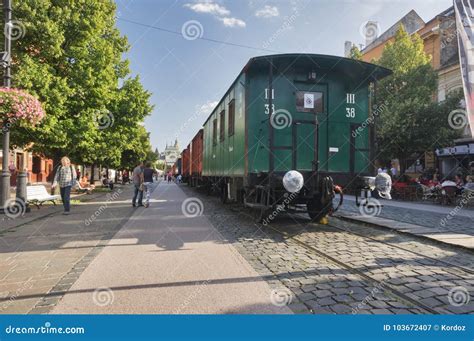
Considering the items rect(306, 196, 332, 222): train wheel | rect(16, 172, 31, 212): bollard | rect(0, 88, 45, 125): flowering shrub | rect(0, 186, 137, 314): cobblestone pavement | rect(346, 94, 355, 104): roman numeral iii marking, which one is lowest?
rect(0, 186, 137, 314): cobblestone pavement

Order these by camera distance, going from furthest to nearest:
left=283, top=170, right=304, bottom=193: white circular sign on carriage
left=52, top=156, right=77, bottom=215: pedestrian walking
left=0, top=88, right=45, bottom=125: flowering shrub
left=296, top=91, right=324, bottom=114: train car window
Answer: left=52, top=156, right=77, bottom=215: pedestrian walking → left=296, top=91, right=324, bottom=114: train car window → left=0, top=88, right=45, bottom=125: flowering shrub → left=283, top=170, right=304, bottom=193: white circular sign on carriage

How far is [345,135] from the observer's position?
802cm

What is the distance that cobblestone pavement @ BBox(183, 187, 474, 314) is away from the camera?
3.35 metres

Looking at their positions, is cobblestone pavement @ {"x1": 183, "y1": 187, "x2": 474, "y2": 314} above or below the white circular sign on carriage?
below

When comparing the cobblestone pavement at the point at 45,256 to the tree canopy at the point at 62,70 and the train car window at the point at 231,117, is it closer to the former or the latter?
the train car window at the point at 231,117

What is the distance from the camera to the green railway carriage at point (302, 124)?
739 cm

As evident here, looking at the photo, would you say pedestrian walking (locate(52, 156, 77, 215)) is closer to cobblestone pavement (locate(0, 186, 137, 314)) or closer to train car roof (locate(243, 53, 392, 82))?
cobblestone pavement (locate(0, 186, 137, 314))

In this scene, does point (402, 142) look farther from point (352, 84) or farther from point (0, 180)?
point (0, 180)

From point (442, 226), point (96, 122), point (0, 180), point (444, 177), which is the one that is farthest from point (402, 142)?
point (0, 180)

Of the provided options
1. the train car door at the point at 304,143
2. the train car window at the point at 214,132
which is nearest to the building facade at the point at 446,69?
the train car window at the point at 214,132

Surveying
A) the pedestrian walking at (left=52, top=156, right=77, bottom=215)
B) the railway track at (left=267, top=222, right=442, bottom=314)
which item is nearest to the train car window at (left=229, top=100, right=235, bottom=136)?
the railway track at (left=267, top=222, right=442, bottom=314)

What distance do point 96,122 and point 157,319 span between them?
41.7 feet

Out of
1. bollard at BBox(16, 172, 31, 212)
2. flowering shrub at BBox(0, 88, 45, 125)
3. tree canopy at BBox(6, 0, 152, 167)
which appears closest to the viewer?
flowering shrub at BBox(0, 88, 45, 125)

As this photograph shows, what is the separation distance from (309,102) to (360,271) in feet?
14.7
